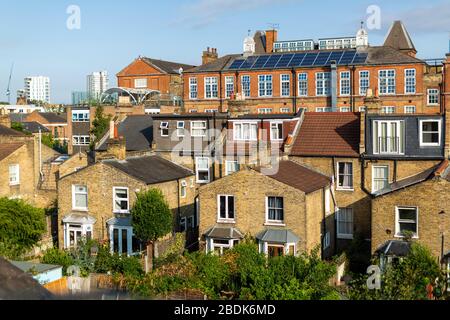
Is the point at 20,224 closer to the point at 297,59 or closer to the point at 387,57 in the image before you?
the point at 297,59

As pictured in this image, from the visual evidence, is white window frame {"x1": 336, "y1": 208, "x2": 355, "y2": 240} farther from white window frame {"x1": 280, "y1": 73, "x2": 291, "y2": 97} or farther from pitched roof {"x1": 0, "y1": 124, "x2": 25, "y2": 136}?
white window frame {"x1": 280, "y1": 73, "x2": 291, "y2": 97}

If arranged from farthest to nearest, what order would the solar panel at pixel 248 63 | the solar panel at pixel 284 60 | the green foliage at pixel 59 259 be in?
the solar panel at pixel 248 63 < the solar panel at pixel 284 60 < the green foliage at pixel 59 259

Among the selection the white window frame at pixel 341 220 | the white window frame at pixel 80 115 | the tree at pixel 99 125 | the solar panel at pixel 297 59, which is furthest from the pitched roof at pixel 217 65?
the white window frame at pixel 341 220

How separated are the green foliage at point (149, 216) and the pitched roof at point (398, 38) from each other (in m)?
53.2

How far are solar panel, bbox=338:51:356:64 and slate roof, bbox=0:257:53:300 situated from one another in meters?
53.6

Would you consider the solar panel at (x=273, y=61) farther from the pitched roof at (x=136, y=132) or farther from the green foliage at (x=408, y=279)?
the green foliage at (x=408, y=279)

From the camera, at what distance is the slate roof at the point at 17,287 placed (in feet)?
31.4

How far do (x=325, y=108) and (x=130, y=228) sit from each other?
3230cm

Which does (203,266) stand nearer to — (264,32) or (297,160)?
(297,160)

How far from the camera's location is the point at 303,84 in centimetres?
6256

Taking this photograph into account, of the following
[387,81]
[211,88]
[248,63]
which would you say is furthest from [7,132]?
[387,81]

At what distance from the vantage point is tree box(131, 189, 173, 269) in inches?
1244

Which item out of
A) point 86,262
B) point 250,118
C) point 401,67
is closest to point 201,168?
point 250,118

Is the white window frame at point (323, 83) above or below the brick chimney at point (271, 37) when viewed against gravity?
below
